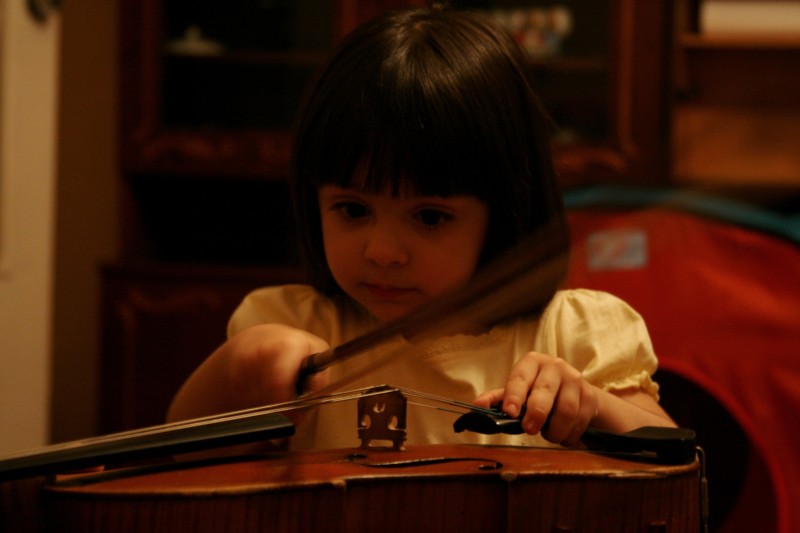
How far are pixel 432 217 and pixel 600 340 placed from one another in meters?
0.14

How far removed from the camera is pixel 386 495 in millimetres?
393

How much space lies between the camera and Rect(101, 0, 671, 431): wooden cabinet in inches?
67.7

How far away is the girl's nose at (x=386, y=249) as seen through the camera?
1.80 ft

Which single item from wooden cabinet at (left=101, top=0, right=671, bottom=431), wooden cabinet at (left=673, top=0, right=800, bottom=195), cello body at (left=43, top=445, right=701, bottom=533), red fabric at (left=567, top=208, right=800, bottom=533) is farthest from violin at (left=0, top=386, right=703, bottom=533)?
wooden cabinet at (left=673, top=0, right=800, bottom=195)

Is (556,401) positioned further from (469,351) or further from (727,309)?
(727,309)

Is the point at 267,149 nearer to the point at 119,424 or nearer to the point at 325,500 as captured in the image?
the point at 119,424

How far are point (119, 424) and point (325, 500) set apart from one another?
1.45m

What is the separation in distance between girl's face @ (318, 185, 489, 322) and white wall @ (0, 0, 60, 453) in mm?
847

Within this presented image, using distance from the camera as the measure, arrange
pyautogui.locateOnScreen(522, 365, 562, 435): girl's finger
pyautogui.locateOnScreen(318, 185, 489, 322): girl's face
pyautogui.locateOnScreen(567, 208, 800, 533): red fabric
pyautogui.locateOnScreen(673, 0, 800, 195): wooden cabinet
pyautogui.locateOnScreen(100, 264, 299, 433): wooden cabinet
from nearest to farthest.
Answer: pyautogui.locateOnScreen(522, 365, 562, 435): girl's finger → pyautogui.locateOnScreen(318, 185, 489, 322): girl's face → pyautogui.locateOnScreen(567, 208, 800, 533): red fabric → pyautogui.locateOnScreen(100, 264, 299, 433): wooden cabinet → pyautogui.locateOnScreen(673, 0, 800, 195): wooden cabinet

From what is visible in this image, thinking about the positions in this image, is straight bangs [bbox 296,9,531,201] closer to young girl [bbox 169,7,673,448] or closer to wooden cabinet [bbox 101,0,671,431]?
young girl [bbox 169,7,673,448]

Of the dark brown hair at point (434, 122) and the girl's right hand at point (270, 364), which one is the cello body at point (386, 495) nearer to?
the girl's right hand at point (270, 364)

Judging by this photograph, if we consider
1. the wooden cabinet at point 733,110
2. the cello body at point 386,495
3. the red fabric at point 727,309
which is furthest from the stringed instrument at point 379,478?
the wooden cabinet at point 733,110

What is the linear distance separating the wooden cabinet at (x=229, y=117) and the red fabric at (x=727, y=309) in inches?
32.7

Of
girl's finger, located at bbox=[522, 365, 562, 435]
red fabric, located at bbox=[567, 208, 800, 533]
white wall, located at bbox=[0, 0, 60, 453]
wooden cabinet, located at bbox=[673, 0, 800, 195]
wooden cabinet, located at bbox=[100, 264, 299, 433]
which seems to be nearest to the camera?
girl's finger, located at bbox=[522, 365, 562, 435]
